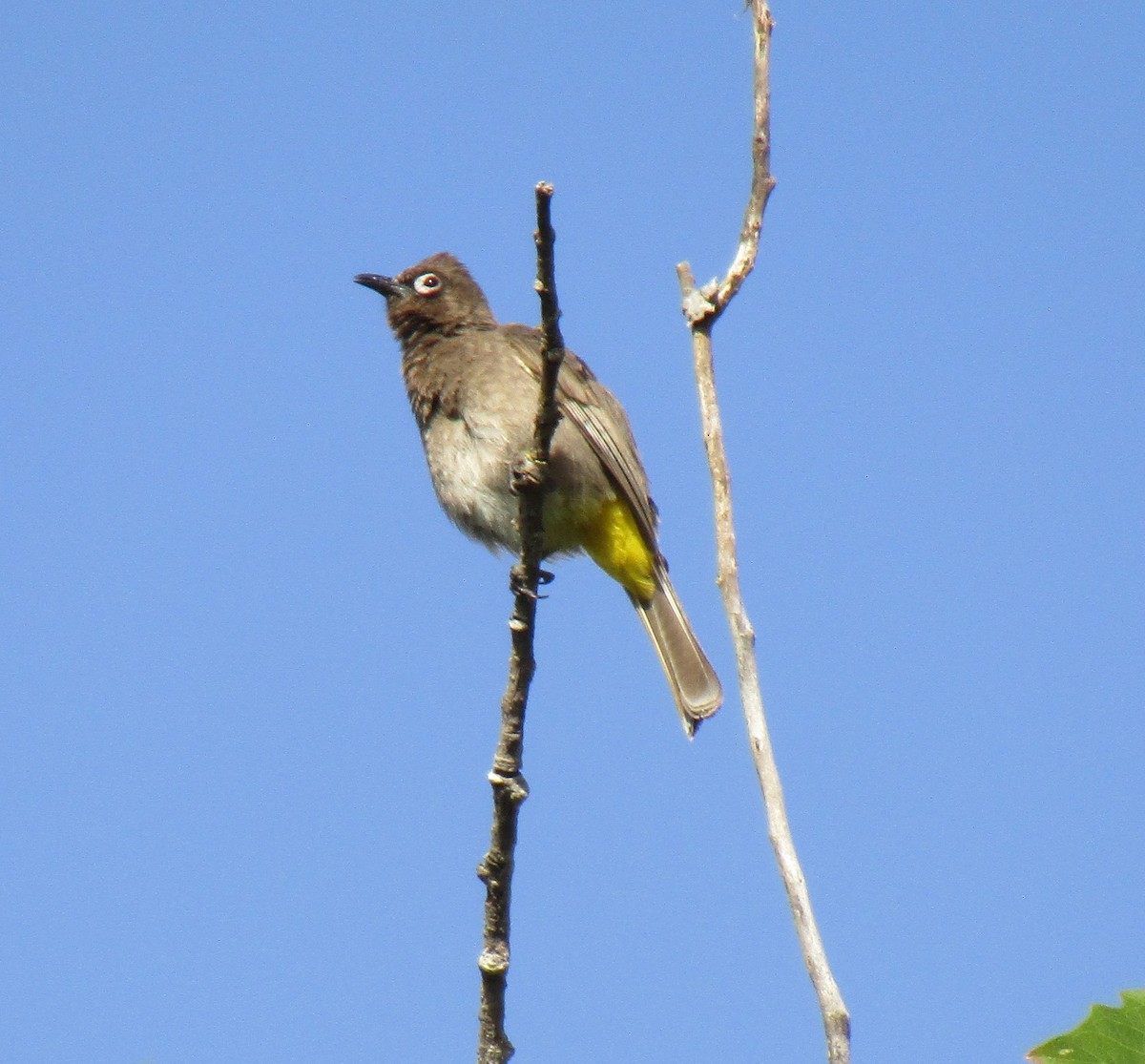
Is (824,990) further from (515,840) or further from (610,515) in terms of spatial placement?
(610,515)

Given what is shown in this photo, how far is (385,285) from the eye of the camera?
8.34 m

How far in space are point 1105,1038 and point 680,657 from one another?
467 centimetres

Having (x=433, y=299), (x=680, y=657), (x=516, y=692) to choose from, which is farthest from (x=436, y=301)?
(x=516, y=692)

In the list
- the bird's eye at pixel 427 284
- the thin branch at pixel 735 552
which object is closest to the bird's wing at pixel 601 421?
the bird's eye at pixel 427 284

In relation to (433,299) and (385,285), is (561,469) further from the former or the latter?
(385,285)

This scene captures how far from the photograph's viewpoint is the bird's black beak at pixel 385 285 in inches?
325

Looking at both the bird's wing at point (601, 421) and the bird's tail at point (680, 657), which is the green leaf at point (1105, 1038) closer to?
the bird's tail at point (680, 657)

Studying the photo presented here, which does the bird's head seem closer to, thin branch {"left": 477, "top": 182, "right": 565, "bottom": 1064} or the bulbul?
the bulbul

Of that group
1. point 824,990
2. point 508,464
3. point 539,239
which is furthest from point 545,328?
point 508,464

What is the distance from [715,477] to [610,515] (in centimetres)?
394

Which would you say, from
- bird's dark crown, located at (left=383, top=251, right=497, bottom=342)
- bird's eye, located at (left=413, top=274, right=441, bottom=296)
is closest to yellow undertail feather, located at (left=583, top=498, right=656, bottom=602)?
bird's dark crown, located at (left=383, top=251, right=497, bottom=342)

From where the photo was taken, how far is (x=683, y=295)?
3.35m

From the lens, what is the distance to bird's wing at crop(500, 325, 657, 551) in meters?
6.93

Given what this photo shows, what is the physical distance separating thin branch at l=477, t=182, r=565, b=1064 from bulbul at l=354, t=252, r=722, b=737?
201cm
